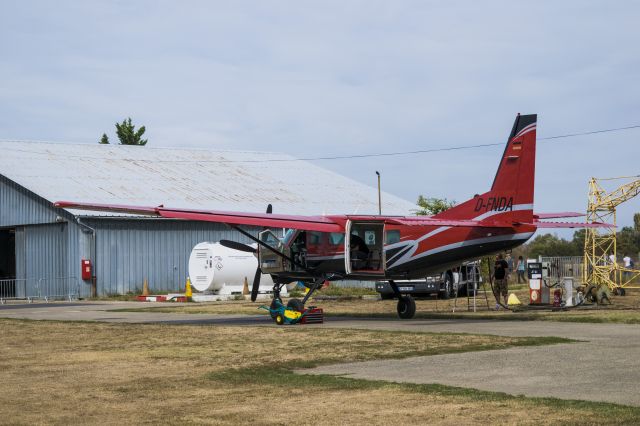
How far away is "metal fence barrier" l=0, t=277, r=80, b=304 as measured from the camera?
1924 inches

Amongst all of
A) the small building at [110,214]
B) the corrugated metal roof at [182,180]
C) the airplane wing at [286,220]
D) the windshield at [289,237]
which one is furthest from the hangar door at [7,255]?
the airplane wing at [286,220]

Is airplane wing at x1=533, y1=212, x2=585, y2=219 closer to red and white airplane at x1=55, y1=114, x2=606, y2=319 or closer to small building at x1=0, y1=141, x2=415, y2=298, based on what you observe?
red and white airplane at x1=55, y1=114, x2=606, y2=319

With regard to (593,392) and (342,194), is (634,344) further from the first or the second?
(342,194)

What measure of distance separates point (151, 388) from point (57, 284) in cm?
3800

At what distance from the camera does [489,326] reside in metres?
23.3

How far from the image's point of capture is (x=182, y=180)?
2242 inches

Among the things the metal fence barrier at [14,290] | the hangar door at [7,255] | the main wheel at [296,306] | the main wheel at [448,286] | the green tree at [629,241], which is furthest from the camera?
the green tree at [629,241]

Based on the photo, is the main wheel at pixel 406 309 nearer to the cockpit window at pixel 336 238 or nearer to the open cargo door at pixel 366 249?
the open cargo door at pixel 366 249

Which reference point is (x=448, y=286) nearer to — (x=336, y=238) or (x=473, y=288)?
(x=473, y=288)

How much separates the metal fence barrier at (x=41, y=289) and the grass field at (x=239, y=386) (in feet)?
89.3

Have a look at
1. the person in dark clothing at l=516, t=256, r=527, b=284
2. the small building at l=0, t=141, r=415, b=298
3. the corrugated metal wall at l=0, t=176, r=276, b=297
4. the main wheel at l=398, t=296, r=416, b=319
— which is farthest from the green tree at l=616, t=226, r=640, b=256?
the main wheel at l=398, t=296, r=416, b=319

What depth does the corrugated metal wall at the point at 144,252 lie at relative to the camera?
48.9 metres

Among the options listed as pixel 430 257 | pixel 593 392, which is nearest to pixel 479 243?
pixel 430 257

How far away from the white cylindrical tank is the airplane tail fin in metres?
21.9
